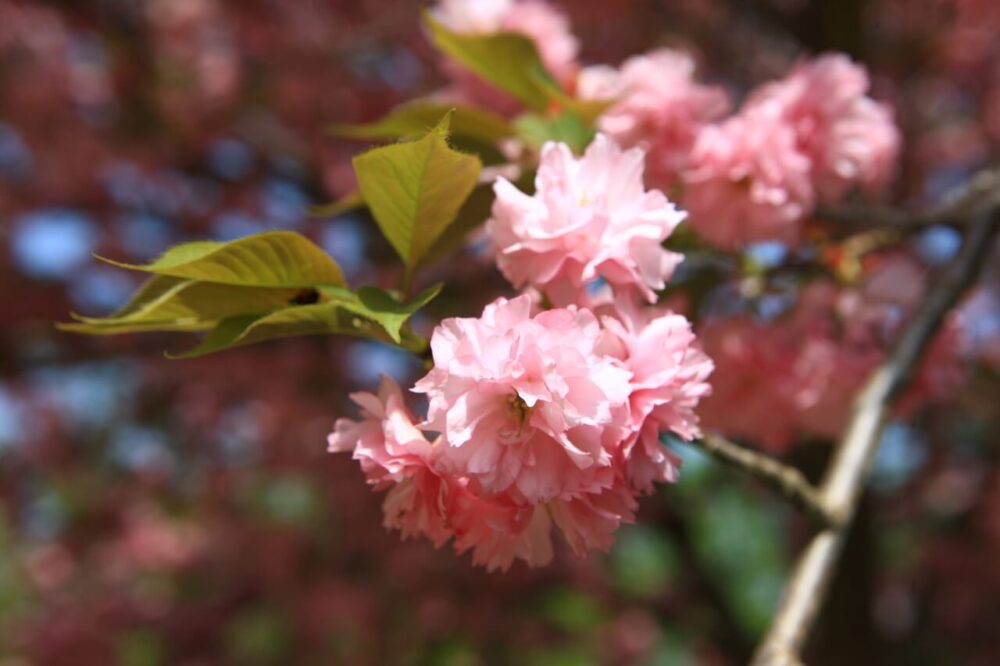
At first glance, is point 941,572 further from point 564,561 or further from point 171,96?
point 171,96

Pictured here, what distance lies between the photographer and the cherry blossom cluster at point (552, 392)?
60 cm

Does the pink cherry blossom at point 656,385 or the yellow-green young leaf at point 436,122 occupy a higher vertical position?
the yellow-green young leaf at point 436,122

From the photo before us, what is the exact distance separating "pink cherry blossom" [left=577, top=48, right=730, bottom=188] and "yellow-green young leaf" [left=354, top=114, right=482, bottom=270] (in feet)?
1.19

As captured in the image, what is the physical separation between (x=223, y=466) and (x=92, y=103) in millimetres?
1742

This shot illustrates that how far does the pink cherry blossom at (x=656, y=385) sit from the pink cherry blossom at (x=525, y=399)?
0.13 feet

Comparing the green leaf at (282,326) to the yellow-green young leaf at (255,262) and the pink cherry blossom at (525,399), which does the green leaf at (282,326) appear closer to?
the yellow-green young leaf at (255,262)

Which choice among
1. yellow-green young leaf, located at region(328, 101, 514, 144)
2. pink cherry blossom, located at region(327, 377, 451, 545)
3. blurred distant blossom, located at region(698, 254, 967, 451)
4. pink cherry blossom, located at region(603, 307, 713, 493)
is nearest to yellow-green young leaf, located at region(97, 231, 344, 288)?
pink cherry blossom, located at region(327, 377, 451, 545)

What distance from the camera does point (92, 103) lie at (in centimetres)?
339

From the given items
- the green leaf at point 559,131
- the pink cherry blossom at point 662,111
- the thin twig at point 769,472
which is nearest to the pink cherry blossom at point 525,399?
the thin twig at point 769,472

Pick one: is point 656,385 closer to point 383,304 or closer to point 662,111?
point 383,304

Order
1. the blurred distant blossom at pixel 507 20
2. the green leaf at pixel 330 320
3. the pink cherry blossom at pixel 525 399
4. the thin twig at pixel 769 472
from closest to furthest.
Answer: the pink cherry blossom at pixel 525 399 < the green leaf at pixel 330 320 < the thin twig at pixel 769 472 < the blurred distant blossom at pixel 507 20

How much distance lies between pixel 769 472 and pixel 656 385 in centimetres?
28

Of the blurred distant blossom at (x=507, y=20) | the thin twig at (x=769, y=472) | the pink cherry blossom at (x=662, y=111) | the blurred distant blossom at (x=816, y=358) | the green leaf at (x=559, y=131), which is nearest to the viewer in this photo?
the thin twig at (x=769, y=472)

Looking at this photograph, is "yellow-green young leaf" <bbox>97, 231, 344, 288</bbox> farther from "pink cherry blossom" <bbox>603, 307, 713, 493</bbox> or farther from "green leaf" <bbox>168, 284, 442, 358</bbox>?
"pink cherry blossom" <bbox>603, 307, 713, 493</bbox>
